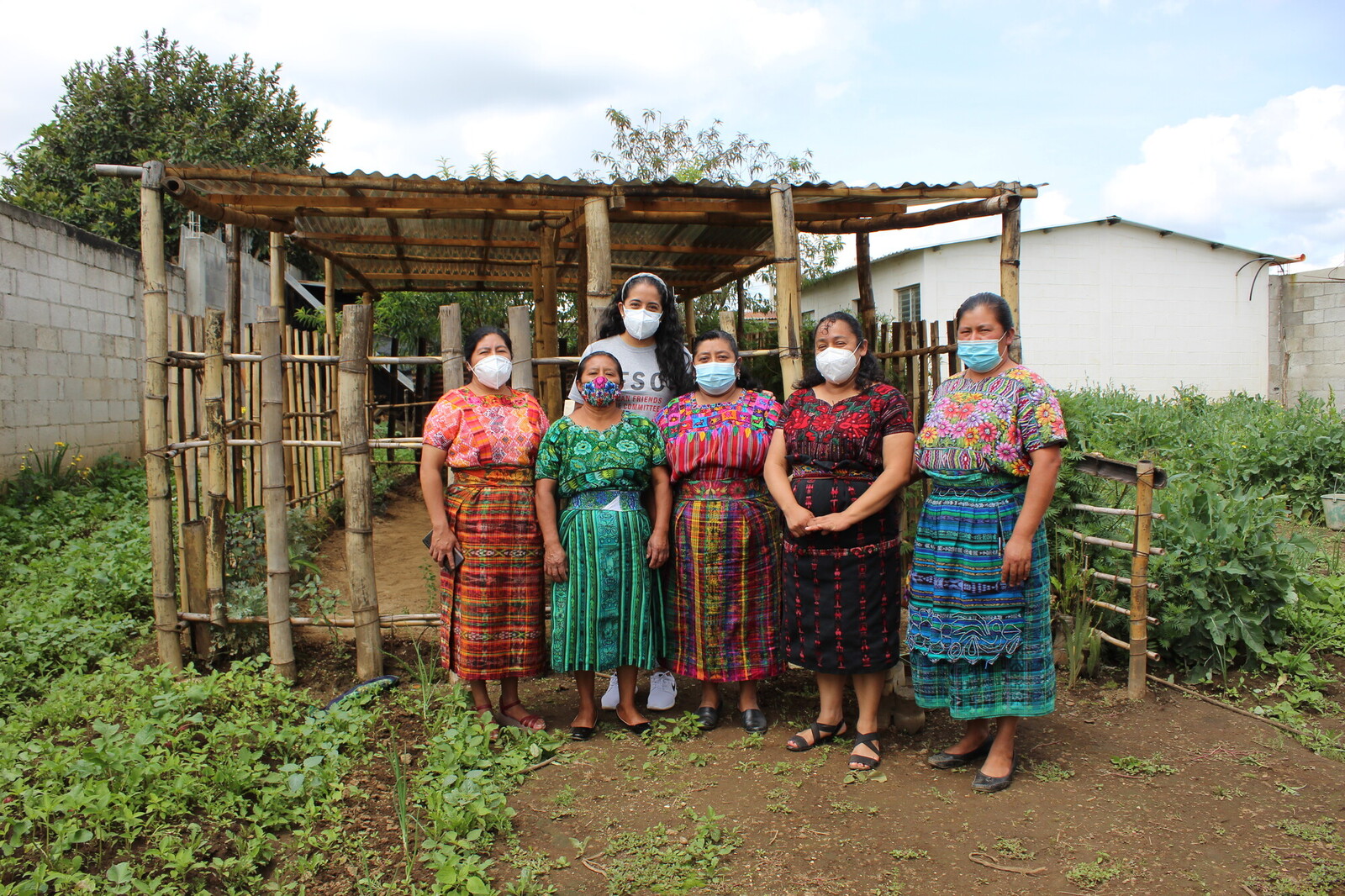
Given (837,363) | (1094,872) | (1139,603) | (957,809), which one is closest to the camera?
(1094,872)

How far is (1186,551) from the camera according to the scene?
14.2 feet

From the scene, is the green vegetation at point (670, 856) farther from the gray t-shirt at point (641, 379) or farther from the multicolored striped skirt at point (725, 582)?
the gray t-shirt at point (641, 379)

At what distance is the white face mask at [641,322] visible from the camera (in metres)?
3.66

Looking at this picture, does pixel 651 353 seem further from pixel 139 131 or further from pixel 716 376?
pixel 139 131

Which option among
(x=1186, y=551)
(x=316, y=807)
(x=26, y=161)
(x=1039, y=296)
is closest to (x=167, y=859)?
(x=316, y=807)

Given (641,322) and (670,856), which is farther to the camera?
(641,322)

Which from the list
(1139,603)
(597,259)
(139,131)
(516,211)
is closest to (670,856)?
(1139,603)

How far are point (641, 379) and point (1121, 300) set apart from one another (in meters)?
13.9

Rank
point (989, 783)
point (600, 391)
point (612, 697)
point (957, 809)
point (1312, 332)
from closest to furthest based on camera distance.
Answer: point (957, 809), point (989, 783), point (600, 391), point (612, 697), point (1312, 332)

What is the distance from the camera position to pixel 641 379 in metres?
3.78

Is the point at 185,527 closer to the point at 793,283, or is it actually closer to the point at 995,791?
A: the point at 793,283

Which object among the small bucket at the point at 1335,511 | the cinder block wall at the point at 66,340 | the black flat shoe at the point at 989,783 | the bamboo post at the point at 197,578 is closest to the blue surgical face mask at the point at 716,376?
the black flat shoe at the point at 989,783

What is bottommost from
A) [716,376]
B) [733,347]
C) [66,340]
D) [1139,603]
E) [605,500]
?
[1139,603]

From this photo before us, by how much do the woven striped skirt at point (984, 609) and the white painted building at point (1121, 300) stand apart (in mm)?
11982
